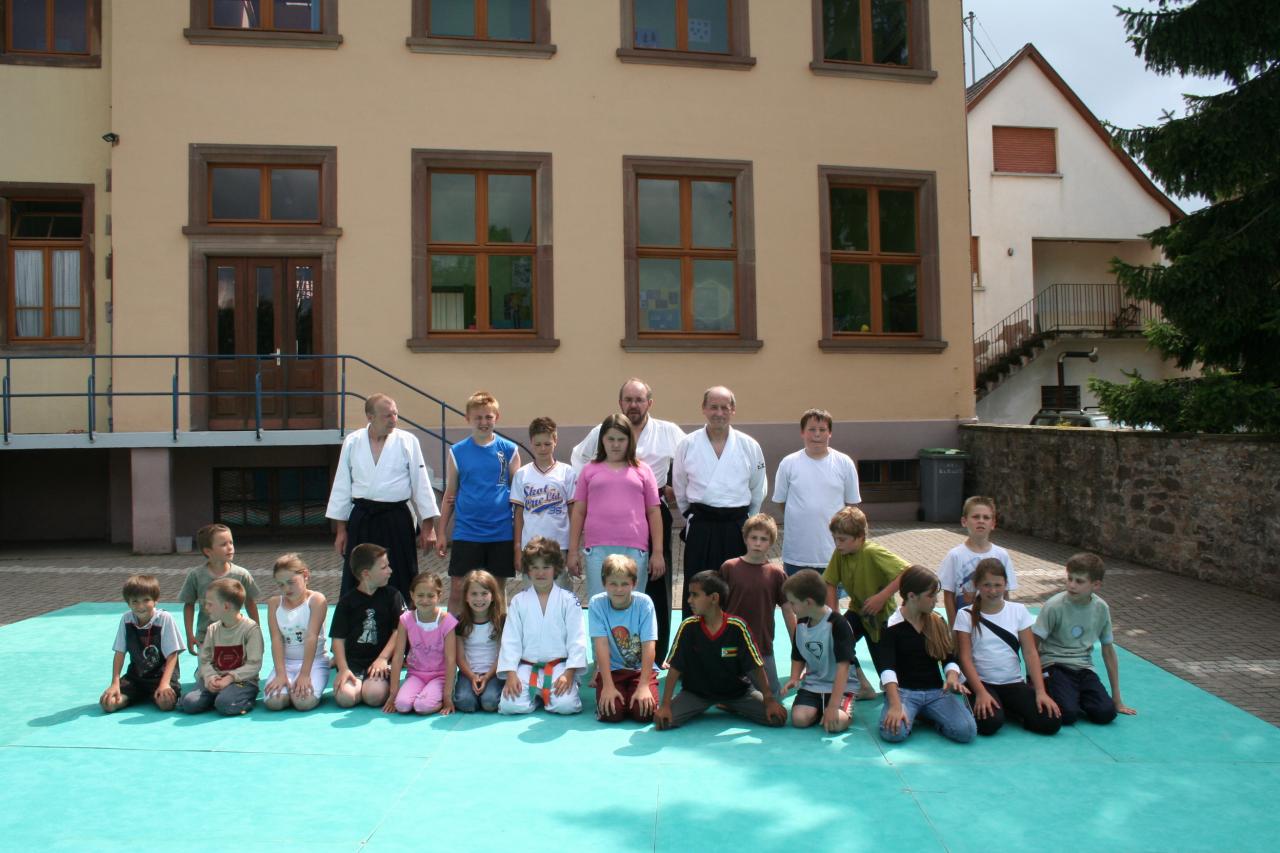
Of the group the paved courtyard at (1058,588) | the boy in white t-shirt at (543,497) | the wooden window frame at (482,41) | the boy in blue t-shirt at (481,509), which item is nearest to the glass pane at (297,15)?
the wooden window frame at (482,41)

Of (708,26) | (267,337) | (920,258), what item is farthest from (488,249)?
(920,258)

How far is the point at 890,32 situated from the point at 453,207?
6.75 m

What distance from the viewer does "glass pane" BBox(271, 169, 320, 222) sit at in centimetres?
1220

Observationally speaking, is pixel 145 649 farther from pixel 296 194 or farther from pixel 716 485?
pixel 296 194

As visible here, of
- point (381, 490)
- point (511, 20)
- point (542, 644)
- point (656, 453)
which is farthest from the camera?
point (511, 20)

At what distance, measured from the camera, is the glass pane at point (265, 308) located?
12.2 meters

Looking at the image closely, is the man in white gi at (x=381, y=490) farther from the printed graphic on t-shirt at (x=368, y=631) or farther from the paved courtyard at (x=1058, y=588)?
the paved courtyard at (x=1058, y=588)

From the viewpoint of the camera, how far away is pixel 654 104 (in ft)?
42.3

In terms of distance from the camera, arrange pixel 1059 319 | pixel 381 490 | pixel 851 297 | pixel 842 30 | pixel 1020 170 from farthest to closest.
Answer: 1. pixel 1020 170
2. pixel 1059 319
3. pixel 842 30
4. pixel 851 297
5. pixel 381 490

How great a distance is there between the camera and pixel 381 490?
6250 mm

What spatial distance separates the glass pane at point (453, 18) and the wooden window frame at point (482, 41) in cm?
7

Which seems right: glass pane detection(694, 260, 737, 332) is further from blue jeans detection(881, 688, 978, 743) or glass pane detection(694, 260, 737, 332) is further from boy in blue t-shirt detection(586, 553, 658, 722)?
blue jeans detection(881, 688, 978, 743)

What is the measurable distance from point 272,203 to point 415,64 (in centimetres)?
250

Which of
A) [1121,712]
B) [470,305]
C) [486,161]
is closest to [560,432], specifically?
[470,305]
